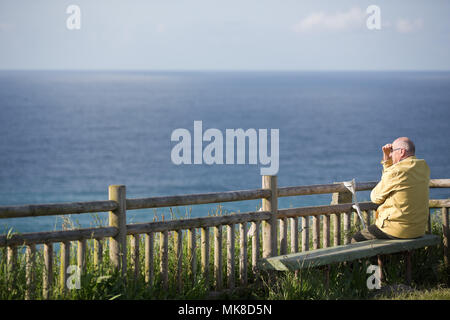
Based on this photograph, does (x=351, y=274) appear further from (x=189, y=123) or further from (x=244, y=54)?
(x=244, y=54)

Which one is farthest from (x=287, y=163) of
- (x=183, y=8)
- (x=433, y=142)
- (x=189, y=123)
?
(x=183, y=8)

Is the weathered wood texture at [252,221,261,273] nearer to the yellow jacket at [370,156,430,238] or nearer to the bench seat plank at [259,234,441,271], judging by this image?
the bench seat plank at [259,234,441,271]

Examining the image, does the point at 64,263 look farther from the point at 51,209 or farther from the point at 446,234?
the point at 446,234

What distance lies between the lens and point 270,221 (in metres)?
6.80

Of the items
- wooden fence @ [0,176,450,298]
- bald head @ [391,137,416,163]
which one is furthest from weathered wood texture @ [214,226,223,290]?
bald head @ [391,137,416,163]

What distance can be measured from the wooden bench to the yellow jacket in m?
0.15

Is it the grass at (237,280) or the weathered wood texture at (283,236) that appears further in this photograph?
the weathered wood texture at (283,236)

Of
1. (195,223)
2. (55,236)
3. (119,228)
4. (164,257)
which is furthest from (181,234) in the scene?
(55,236)

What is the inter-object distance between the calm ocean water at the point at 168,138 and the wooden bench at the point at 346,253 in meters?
29.5

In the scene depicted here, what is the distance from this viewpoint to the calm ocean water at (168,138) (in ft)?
198

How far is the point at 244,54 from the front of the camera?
13825 cm

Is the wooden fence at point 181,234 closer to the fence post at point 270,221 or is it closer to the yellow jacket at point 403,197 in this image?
the fence post at point 270,221

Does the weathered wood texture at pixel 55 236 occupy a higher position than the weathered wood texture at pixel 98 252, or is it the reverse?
the weathered wood texture at pixel 55 236

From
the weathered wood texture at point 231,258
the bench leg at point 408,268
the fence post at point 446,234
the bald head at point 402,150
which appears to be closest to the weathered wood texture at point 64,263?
the weathered wood texture at point 231,258
